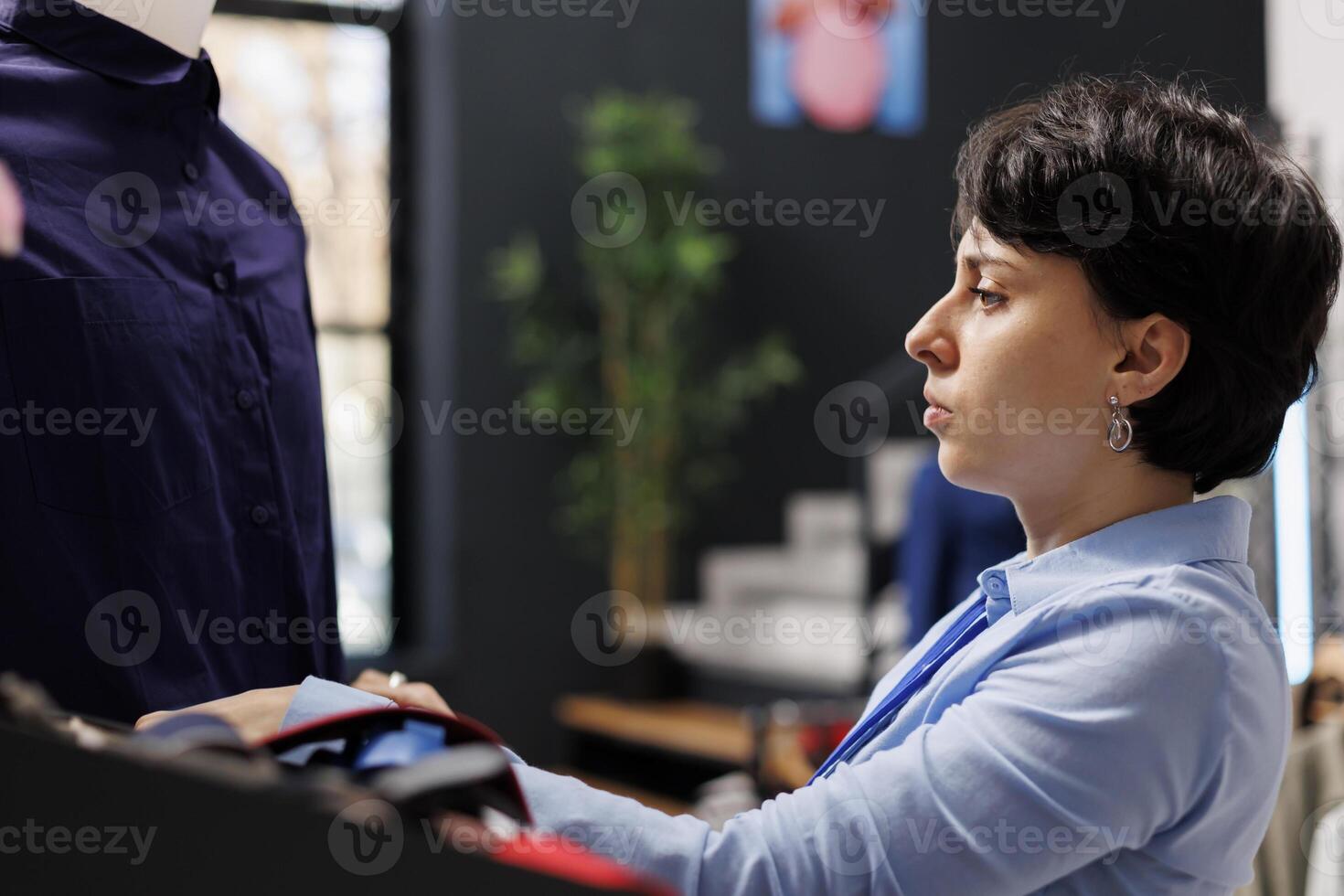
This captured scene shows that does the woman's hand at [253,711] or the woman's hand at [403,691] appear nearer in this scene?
the woman's hand at [253,711]

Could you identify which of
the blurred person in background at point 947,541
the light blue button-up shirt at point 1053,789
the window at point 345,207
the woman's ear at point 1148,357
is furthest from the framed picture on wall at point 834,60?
the light blue button-up shirt at point 1053,789

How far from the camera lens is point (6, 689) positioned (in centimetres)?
65

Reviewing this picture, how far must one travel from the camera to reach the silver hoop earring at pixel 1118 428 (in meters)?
1.12

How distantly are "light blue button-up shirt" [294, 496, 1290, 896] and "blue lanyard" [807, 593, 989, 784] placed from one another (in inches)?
5.6

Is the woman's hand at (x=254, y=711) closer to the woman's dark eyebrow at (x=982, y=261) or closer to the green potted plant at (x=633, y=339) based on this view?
the woman's dark eyebrow at (x=982, y=261)

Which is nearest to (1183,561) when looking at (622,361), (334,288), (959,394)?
(959,394)

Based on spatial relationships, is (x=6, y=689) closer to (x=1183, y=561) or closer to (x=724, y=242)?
(x=1183, y=561)

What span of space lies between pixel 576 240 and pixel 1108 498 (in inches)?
193

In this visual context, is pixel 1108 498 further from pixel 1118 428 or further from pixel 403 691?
pixel 403 691

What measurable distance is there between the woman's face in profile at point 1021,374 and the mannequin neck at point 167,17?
797mm

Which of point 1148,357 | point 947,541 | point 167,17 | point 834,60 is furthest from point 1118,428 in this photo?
point 834,60

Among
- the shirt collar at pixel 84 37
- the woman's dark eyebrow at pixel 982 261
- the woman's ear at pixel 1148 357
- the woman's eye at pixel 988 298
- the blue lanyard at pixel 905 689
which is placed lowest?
the blue lanyard at pixel 905 689

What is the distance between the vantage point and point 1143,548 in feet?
3.54

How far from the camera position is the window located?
17.4ft
